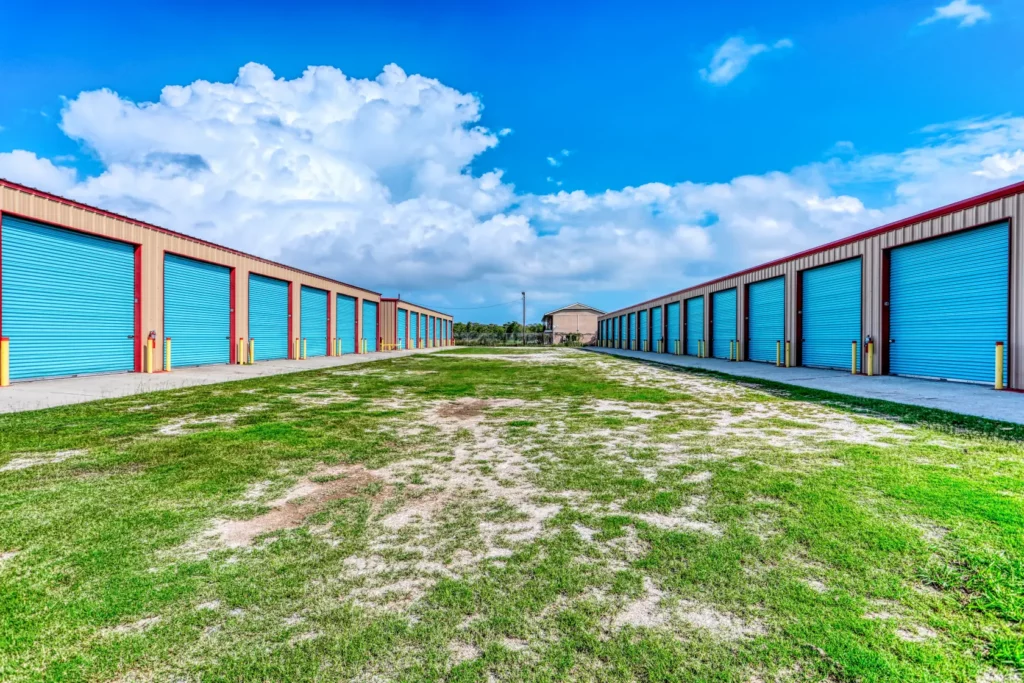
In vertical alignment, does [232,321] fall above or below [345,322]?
below

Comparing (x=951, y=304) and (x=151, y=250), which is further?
(x=151, y=250)

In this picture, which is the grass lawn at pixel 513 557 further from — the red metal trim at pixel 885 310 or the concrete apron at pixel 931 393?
the red metal trim at pixel 885 310

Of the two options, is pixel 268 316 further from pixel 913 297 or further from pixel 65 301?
pixel 913 297

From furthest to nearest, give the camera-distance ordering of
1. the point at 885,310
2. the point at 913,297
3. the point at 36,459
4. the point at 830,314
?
1. the point at 830,314
2. the point at 885,310
3. the point at 913,297
4. the point at 36,459

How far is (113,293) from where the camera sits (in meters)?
14.4

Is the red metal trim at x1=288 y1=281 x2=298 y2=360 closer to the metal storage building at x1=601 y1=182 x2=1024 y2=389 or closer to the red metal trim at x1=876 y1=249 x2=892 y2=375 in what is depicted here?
the metal storage building at x1=601 y1=182 x2=1024 y2=389

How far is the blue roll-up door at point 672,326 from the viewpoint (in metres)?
33.5

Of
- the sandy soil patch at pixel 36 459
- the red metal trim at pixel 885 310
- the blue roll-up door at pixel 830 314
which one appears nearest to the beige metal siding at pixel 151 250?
the sandy soil patch at pixel 36 459

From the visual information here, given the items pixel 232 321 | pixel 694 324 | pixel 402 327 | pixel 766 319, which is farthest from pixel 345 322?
pixel 766 319

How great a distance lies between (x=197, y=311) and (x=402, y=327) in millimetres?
25013

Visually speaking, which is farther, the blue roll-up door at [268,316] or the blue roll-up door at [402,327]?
the blue roll-up door at [402,327]

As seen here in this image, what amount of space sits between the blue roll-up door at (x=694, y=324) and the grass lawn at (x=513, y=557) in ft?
78.9

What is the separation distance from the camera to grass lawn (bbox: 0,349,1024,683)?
2053 mm

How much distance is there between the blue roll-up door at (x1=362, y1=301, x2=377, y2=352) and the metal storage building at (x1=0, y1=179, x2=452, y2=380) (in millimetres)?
11537
